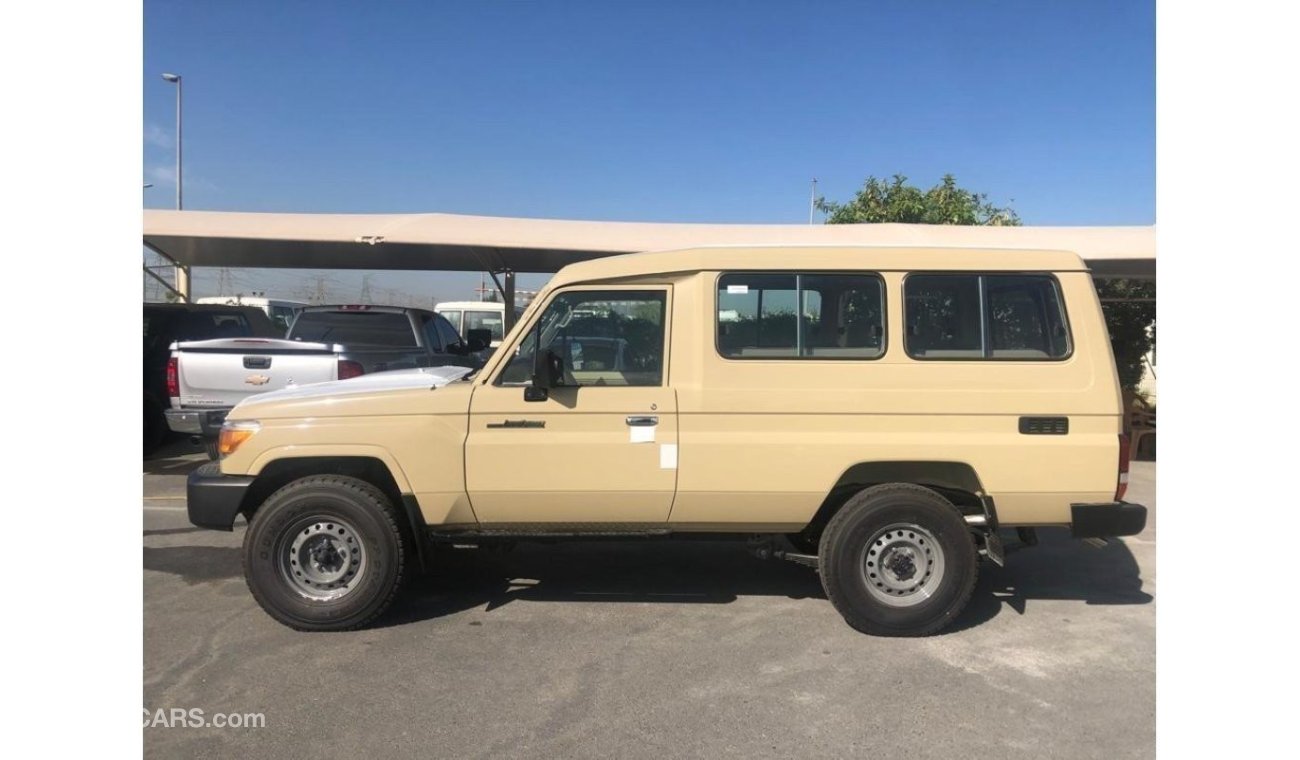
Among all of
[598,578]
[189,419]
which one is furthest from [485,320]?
[598,578]

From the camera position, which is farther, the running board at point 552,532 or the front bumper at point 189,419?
the front bumper at point 189,419

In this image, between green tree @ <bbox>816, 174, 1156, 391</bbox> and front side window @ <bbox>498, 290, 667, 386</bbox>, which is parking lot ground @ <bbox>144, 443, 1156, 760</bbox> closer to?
front side window @ <bbox>498, 290, 667, 386</bbox>

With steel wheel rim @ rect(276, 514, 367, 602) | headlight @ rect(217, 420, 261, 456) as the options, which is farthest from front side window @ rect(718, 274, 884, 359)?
headlight @ rect(217, 420, 261, 456)

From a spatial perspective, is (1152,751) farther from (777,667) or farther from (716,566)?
(716,566)

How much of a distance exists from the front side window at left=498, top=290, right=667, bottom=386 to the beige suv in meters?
0.01

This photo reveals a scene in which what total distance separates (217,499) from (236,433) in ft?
1.28

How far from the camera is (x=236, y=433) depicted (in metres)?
4.52

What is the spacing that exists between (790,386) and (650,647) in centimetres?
165

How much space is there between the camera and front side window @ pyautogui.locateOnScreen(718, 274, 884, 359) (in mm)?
4500

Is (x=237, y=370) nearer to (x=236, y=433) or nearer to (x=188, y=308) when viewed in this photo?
(x=236, y=433)

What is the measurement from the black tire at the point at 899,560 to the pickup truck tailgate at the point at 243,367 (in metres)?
5.15

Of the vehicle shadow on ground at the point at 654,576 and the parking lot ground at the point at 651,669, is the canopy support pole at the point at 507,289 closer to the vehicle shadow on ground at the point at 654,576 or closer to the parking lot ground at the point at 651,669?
the vehicle shadow on ground at the point at 654,576

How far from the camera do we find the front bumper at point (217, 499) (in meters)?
4.50

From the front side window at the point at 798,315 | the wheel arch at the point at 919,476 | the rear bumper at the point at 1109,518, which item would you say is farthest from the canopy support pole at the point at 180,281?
the rear bumper at the point at 1109,518
